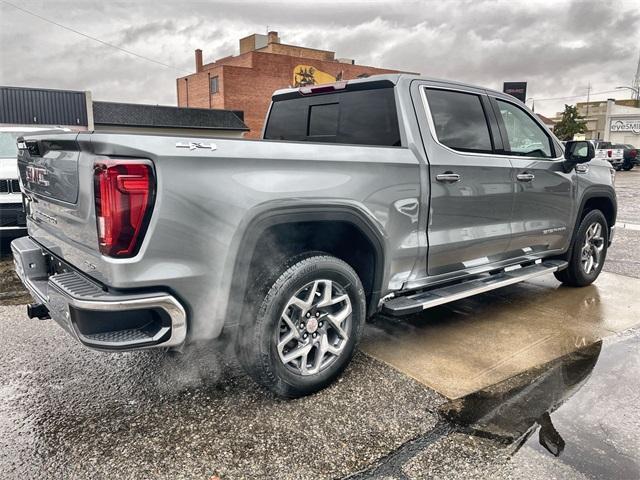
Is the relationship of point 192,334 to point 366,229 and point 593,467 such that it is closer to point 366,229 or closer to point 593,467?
point 366,229

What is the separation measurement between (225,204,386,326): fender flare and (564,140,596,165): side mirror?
2747mm

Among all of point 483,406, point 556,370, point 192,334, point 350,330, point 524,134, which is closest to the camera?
point 192,334

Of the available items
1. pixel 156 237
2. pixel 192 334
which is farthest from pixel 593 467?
pixel 156 237

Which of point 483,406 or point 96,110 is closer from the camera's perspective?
point 483,406

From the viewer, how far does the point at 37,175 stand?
313 centimetres

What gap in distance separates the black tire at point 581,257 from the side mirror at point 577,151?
2.55 feet

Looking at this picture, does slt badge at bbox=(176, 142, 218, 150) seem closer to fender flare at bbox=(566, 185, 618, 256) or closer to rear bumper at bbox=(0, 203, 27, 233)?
fender flare at bbox=(566, 185, 618, 256)

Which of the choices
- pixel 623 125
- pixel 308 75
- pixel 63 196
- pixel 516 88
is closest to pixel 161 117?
pixel 308 75

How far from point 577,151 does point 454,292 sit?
7.41 feet

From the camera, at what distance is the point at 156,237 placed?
7.88 feet

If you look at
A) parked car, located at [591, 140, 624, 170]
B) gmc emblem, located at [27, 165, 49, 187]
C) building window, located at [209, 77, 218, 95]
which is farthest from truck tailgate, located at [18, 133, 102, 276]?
building window, located at [209, 77, 218, 95]

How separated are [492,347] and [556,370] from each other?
517 millimetres

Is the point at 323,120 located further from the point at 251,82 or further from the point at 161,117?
the point at 251,82

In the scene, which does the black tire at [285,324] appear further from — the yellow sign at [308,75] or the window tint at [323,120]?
the yellow sign at [308,75]
